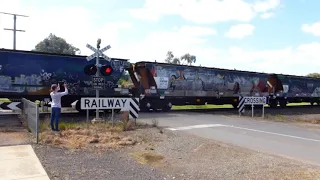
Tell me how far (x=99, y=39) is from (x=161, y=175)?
30.2 feet

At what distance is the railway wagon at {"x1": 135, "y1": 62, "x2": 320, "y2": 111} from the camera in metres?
23.9

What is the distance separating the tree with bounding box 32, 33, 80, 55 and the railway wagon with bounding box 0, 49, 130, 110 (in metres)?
57.8

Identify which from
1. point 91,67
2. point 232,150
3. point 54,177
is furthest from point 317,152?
point 91,67

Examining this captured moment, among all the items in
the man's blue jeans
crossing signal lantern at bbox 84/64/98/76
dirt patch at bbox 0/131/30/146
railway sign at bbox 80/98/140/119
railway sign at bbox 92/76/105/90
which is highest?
crossing signal lantern at bbox 84/64/98/76

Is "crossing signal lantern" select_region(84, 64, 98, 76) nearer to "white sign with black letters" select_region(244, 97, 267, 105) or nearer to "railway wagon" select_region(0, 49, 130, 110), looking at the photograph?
"railway wagon" select_region(0, 49, 130, 110)

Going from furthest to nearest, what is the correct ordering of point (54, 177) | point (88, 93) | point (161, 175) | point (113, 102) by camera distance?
point (88, 93) < point (113, 102) < point (161, 175) < point (54, 177)

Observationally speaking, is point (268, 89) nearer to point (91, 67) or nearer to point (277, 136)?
point (277, 136)

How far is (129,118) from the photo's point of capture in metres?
14.5

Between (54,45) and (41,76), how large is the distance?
60.4m

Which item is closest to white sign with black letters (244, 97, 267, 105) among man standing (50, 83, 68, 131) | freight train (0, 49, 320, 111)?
freight train (0, 49, 320, 111)

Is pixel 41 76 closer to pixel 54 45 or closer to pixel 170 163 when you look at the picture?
pixel 170 163

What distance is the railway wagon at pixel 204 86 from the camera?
2386cm

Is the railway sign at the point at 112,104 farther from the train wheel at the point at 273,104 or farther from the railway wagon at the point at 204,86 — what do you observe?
the train wheel at the point at 273,104

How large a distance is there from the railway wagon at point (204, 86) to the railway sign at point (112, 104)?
8.99 metres
